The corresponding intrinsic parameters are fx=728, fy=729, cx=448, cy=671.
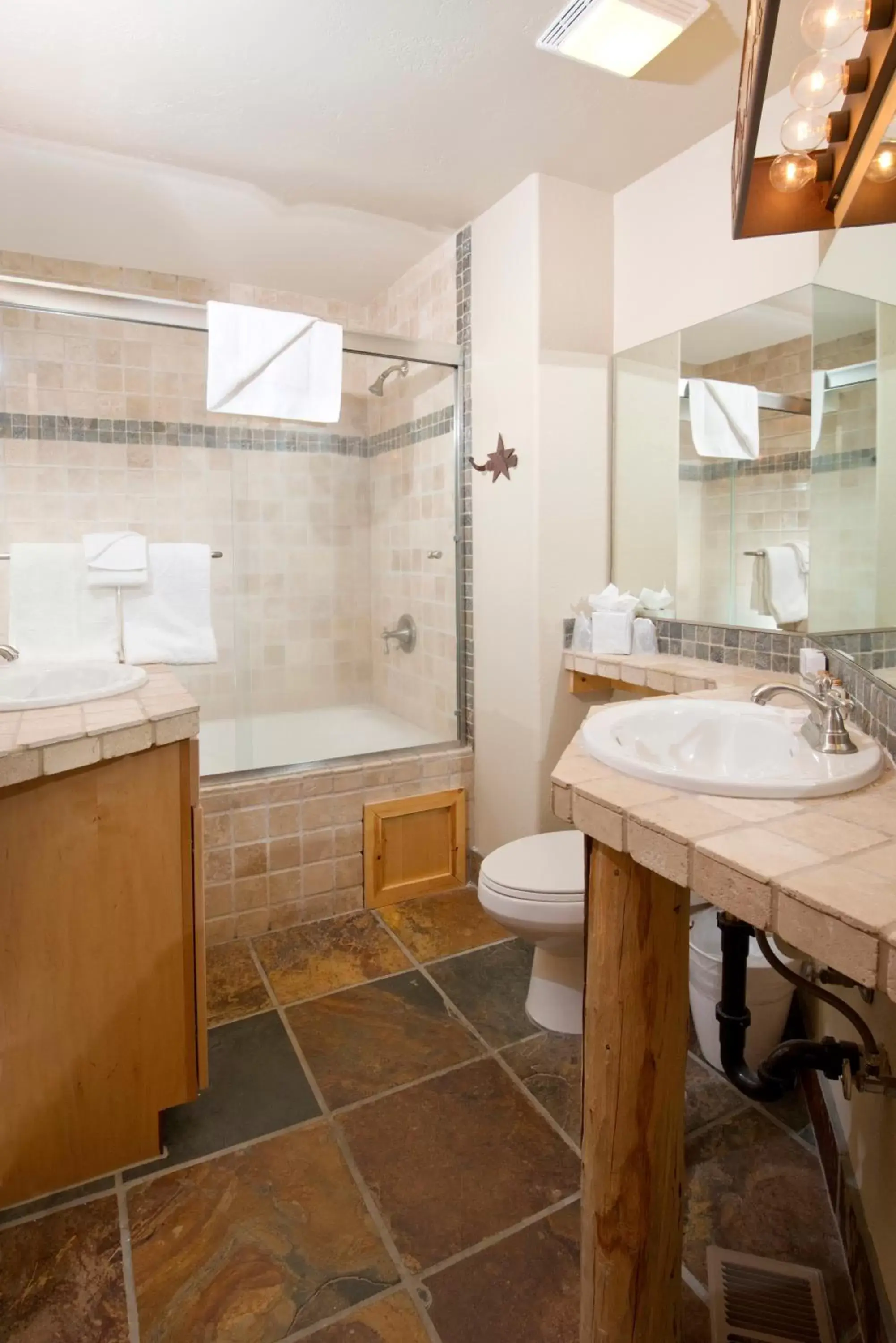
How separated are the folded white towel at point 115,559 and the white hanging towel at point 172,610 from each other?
33 mm

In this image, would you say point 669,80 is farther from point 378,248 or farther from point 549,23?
point 378,248

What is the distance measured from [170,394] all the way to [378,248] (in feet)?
3.30

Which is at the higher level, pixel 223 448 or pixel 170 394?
pixel 170 394

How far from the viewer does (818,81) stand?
1169mm

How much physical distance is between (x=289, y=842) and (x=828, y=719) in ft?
5.87

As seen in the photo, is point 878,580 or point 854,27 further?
point 878,580

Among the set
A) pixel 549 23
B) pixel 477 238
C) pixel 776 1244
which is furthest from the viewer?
pixel 477 238

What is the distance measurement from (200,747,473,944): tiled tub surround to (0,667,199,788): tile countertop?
83cm

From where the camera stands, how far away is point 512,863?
186cm

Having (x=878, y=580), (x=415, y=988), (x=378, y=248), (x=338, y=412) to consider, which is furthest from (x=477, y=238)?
(x=415, y=988)

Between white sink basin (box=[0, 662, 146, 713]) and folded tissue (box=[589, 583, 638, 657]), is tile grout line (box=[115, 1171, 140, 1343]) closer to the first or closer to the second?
white sink basin (box=[0, 662, 146, 713])

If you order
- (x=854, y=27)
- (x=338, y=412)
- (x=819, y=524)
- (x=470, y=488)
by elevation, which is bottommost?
(x=819, y=524)

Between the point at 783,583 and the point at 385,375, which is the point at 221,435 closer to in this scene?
the point at 385,375

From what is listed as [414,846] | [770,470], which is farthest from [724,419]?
[414,846]
